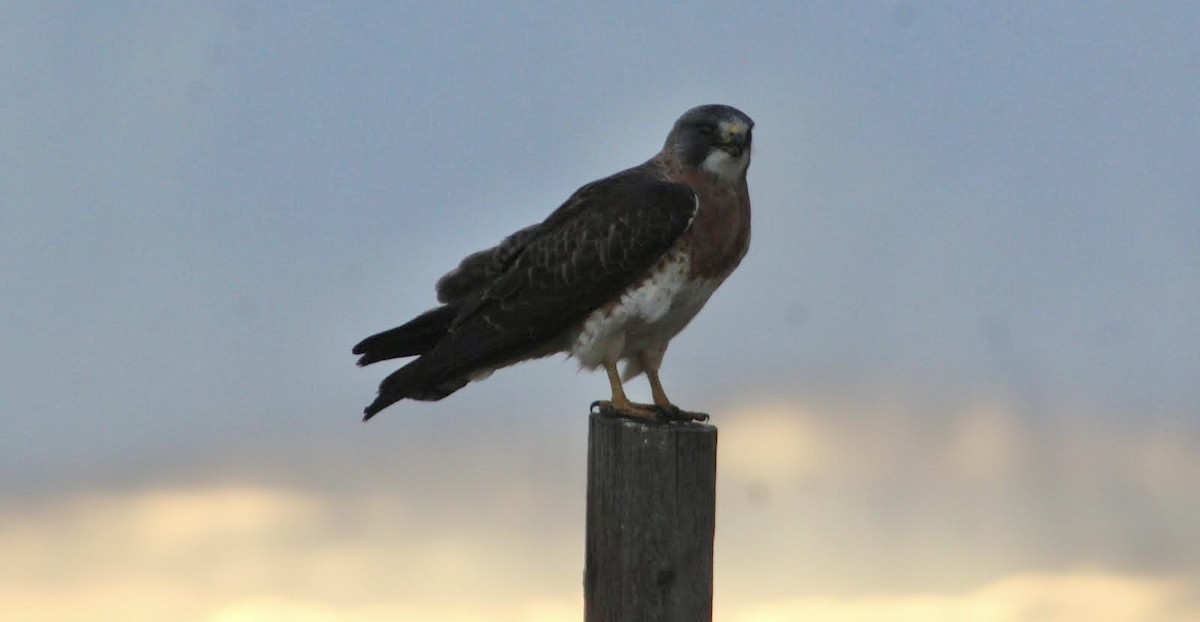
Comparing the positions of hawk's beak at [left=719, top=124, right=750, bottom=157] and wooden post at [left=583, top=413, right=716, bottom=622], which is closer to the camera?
wooden post at [left=583, top=413, right=716, bottom=622]

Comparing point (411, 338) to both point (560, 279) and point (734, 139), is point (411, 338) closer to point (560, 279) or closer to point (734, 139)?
point (560, 279)

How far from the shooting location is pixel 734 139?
780 cm

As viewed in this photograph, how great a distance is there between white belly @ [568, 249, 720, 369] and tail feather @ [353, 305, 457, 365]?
2.44 feet

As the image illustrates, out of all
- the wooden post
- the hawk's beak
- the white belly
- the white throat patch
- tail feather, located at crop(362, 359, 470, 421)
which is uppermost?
the hawk's beak

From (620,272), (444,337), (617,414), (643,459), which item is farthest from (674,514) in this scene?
(444,337)

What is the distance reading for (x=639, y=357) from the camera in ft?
26.6

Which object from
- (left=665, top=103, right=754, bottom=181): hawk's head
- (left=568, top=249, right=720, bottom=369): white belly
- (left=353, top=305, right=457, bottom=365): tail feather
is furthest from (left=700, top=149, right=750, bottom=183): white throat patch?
(left=353, top=305, right=457, bottom=365): tail feather

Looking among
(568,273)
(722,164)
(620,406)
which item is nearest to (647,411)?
(620,406)

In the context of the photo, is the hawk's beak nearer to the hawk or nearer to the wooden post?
the hawk

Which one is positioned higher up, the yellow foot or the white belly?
the white belly

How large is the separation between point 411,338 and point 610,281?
1221 millimetres

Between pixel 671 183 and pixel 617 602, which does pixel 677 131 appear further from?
pixel 617 602

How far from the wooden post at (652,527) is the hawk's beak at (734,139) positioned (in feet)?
7.26

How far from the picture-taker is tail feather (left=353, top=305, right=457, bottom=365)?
798cm
